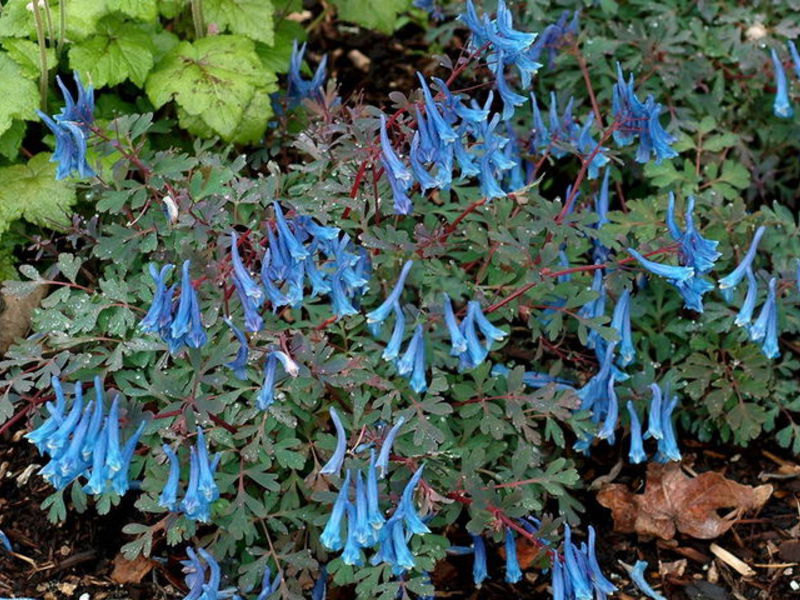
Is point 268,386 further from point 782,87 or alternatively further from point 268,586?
point 782,87

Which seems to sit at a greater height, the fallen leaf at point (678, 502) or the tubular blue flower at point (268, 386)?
the tubular blue flower at point (268, 386)

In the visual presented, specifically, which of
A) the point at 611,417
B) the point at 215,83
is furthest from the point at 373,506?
the point at 215,83

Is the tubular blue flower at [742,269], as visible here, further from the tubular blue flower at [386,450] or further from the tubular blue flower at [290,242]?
the tubular blue flower at [290,242]

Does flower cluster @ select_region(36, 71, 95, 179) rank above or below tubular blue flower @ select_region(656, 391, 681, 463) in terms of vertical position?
above

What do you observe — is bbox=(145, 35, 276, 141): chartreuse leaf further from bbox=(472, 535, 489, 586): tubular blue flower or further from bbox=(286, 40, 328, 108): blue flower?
bbox=(472, 535, 489, 586): tubular blue flower

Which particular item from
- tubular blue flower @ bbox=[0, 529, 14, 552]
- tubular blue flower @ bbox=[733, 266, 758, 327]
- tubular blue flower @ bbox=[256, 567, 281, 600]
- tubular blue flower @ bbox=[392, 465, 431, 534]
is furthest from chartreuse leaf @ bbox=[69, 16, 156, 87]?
tubular blue flower @ bbox=[733, 266, 758, 327]

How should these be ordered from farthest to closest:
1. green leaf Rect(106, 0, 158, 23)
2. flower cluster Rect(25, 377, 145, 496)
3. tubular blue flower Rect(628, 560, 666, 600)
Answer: green leaf Rect(106, 0, 158, 23)
tubular blue flower Rect(628, 560, 666, 600)
flower cluster Rect(25, 377, 145, 496)

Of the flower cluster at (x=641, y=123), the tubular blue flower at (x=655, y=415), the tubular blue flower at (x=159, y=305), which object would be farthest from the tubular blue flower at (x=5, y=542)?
the flower cluster at (x=641, y=123)
